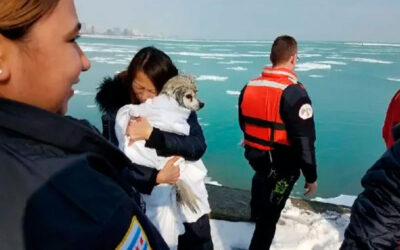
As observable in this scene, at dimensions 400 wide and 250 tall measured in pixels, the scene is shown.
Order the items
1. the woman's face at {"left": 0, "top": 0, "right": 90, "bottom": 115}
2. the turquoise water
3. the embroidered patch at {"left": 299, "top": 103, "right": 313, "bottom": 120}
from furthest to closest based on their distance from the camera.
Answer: the turquoise water, the embroidered patch at {"left": 299, "top": 103, "right": 313, "bottom": 120}, the woman's face at {"left": 0, "top": 0, "right": 90, "bottom": 115}

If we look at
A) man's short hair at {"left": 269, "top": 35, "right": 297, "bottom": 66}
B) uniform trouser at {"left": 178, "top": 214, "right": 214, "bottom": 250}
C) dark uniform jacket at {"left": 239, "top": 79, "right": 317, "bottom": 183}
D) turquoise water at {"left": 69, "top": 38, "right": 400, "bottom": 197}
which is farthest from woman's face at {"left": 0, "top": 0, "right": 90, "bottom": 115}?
turquoise water at {"left": 69, "top": 38, "right": 400, "bottom": 197}

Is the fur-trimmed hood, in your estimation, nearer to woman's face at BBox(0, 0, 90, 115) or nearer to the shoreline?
woman's face at BBox(0, 0, 90, 115)

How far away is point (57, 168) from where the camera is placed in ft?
1.75

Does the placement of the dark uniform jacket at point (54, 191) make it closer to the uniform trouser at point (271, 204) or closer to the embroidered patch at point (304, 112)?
the embroidered patch at point (304, 112)

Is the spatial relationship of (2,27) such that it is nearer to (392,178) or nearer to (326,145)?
(392,178)

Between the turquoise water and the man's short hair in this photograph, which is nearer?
the man's short hair

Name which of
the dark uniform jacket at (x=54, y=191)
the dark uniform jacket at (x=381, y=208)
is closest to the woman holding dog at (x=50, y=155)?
the dark uniform jacket at (x=54, y=191)

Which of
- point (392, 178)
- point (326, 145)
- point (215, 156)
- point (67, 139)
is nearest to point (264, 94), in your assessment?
point (392, 178)

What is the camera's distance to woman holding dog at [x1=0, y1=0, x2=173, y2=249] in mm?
494

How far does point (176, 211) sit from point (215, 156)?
226 inches

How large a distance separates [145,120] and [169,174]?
315 mm

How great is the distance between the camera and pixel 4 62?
589mm

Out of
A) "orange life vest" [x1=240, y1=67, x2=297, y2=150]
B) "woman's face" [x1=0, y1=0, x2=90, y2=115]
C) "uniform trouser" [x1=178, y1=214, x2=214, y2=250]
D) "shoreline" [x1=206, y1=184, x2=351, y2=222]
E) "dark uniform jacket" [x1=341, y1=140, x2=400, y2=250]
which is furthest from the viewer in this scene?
"shoreline" [x1=206, y1=184, x2=351, y2=222]

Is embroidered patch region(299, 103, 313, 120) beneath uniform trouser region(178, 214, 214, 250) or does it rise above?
above
